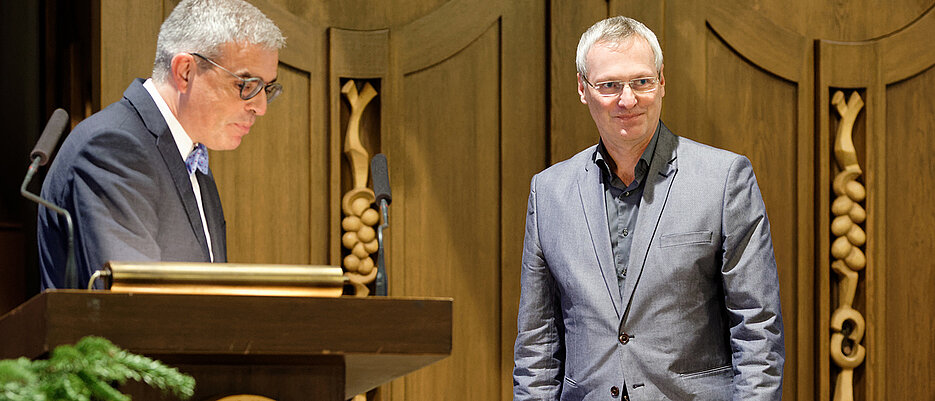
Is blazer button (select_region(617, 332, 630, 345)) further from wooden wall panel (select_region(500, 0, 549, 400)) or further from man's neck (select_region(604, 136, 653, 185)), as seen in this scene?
wooden wall panel (select_region(500, 0, 549, 400))

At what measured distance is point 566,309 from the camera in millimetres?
2637

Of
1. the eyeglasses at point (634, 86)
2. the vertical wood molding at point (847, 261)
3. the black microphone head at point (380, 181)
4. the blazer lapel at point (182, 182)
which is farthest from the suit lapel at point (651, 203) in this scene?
the vertical wood molding at point (847, 261)

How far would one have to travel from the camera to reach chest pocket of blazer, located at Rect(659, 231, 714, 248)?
2.50m

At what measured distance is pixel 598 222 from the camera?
2633 mm

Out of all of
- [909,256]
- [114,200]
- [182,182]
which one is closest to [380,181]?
[182,182]

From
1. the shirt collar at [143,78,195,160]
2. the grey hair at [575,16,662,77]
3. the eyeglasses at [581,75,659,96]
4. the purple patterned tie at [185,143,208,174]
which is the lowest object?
the purple patterned tie at [185,143,208,174]

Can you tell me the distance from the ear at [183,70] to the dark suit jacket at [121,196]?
0.32 feet

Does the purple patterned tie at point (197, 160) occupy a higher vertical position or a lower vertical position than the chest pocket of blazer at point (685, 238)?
higher

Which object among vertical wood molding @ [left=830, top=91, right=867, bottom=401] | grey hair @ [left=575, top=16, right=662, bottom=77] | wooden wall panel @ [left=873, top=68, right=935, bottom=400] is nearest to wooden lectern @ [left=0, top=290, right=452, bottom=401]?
grey hair @ [left=575, top=16, right=662, bottom=77]

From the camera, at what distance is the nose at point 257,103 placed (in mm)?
2348

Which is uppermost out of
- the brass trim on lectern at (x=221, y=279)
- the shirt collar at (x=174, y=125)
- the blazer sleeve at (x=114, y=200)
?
the shirt collar at (x=174, y=125)

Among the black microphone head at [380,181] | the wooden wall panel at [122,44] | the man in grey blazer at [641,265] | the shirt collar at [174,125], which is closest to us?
the black microphone head at [380,181]

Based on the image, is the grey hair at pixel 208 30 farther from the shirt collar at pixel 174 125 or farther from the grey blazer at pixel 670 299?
the grey blazer at pixel 670 299

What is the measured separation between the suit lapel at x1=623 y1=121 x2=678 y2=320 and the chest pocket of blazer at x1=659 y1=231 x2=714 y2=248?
32 mm
